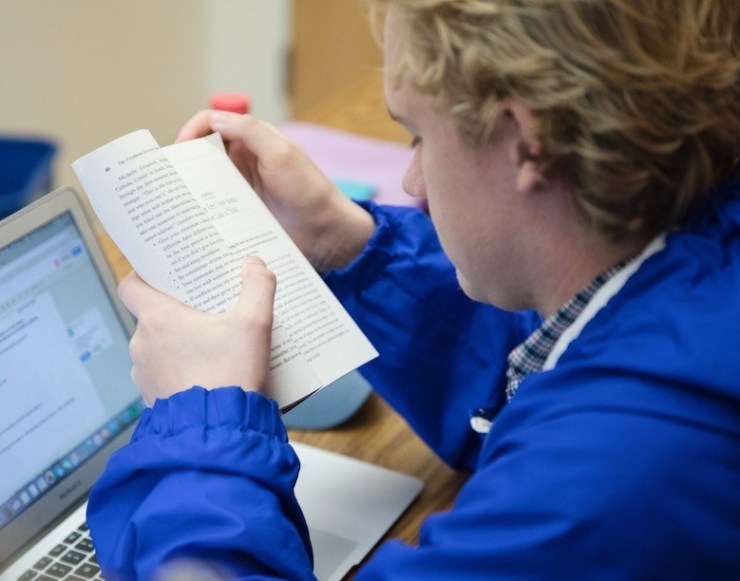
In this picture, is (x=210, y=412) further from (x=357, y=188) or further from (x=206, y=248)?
(x=357, y=188)

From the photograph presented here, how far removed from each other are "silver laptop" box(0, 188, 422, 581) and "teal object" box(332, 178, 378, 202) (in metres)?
0.56

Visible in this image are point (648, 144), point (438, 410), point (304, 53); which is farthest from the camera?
point (304, 53)

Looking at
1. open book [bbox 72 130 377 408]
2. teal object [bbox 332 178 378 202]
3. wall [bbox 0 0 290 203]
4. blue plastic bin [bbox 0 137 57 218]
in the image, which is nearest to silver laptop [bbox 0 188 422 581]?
open book [bbox 72 130 377 408]

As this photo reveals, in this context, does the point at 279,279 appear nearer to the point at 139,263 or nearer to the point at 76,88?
the point at 139,263

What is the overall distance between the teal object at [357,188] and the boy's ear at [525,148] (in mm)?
781

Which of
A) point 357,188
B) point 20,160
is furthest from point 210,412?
point 20,160

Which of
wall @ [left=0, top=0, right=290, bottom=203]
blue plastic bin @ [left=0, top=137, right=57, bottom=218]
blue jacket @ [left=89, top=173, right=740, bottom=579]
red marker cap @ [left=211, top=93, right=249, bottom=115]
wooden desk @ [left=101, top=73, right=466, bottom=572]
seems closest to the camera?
blue jacket @ [left=89, top=173, right=740, bottom=579]

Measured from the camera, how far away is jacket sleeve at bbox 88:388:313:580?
2.16 feet

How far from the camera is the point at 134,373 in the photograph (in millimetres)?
781

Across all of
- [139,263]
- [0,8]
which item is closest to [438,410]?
[139,263]

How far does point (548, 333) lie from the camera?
768mm

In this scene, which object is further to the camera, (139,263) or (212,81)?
(212,81)

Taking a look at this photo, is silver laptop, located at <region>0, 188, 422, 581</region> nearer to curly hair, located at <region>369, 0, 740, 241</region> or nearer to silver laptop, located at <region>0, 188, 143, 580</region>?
silver laptop, located at <region>0, 188, 143, 580</region>

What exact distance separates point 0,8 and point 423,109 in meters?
1.83
